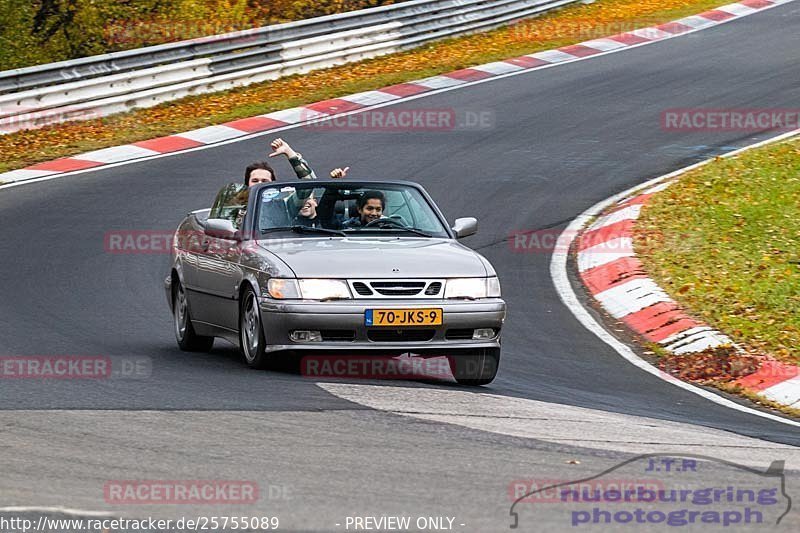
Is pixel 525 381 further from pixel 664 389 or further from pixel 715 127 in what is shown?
pixel 715 127

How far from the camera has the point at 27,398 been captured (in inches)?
324

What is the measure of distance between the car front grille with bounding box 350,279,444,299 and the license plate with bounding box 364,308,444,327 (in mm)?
115

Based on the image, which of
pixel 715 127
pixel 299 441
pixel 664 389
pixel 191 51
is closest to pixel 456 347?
pixel 664 389

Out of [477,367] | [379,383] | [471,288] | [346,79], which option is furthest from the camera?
[346,79]

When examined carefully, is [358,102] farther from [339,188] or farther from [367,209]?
[367,209]

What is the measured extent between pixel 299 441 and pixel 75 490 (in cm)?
131

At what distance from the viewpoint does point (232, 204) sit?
10.9 m

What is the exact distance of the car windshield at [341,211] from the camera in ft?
33.0

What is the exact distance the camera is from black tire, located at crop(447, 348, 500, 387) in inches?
367

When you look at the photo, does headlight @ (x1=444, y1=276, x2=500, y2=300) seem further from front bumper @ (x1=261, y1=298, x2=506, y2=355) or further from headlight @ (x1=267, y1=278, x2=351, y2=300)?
headlight @ (x1=267, y1=278, x2=351, y2=300)

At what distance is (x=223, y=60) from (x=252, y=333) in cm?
1427

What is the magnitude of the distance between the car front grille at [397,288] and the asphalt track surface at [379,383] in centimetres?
58

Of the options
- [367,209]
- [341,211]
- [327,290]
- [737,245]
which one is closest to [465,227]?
[367,209]

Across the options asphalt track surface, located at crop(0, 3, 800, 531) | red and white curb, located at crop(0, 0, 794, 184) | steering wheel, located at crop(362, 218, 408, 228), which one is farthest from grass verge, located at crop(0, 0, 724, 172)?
steering wheel, located at crop(362, 218, 408, 228)
